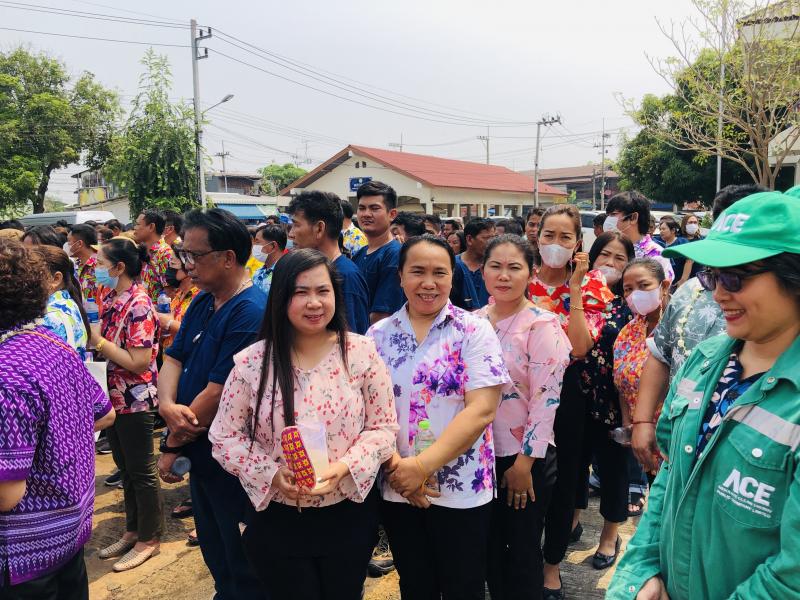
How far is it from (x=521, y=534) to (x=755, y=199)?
1676 mm

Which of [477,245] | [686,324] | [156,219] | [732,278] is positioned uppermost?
[156,219]

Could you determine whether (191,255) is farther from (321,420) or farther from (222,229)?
(321,420)

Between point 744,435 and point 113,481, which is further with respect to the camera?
point 113,481

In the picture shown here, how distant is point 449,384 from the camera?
6.78 ft

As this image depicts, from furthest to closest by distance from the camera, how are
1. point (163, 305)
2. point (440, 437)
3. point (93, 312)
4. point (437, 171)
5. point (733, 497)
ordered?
point (437, 171) → point (163, 305) → point (93, 312) → point (440, 437) → point (733, 497)

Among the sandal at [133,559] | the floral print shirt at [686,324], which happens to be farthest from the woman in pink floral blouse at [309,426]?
the sandal at [133,559]

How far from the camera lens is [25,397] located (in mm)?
1716

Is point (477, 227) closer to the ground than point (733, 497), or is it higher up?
higher up

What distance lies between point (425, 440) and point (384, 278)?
5.67 ft

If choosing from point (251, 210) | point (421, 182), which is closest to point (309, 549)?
point (421, 182)

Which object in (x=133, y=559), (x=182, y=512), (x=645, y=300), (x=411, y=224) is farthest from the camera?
(x=411, y=224)

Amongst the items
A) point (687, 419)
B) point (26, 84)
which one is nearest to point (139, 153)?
point (687, 419)

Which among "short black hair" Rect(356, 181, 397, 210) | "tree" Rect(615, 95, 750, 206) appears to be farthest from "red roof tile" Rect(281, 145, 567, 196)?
"short black hair" Rect(356, 181, 397, 210)

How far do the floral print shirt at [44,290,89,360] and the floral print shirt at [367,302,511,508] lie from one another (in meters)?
1.69
